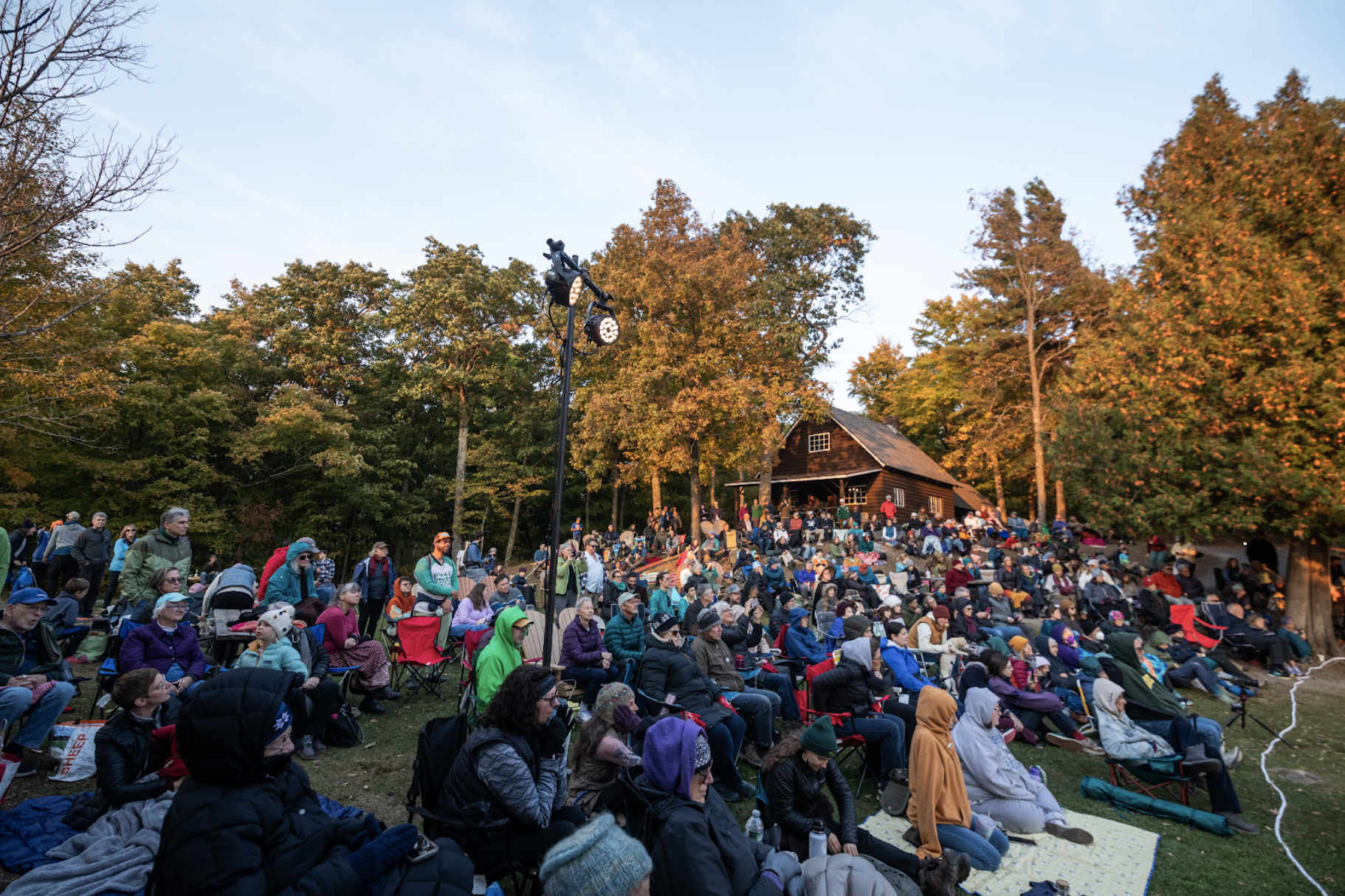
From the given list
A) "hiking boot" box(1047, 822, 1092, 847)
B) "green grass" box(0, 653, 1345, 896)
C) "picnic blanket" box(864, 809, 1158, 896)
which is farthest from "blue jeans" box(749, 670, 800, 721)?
"hiking boot" box(1047, 822, 1092, 847)

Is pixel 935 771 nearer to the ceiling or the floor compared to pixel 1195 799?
nearer to the ceiling

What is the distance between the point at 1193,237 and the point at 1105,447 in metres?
5.09

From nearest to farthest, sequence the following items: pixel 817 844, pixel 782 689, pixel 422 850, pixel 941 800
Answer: pixel 422 850
pixel 817 844
pixel 941 800
pixel 782 689

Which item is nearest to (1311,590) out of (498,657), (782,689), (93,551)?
(782,689)

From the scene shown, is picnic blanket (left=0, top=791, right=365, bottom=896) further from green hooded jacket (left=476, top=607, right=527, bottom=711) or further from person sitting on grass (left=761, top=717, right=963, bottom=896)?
person sitting on grass (left=761, top=717, right=963, bottom=896)

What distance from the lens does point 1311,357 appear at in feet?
39.3

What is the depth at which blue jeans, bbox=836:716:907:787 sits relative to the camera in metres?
5.60

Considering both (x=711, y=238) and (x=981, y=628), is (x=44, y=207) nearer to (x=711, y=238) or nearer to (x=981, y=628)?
(x=981, y=628)

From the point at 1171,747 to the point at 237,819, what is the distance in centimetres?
775

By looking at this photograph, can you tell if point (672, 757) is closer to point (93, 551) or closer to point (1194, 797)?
point (1194, 797)

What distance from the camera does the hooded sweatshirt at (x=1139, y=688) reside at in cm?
667

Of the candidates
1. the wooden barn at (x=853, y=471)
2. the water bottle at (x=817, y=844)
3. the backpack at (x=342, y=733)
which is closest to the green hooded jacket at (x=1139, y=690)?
the water bottle at (x=817, y=844)

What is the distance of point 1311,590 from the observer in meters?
13.2

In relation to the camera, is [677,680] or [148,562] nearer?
[677,680]
